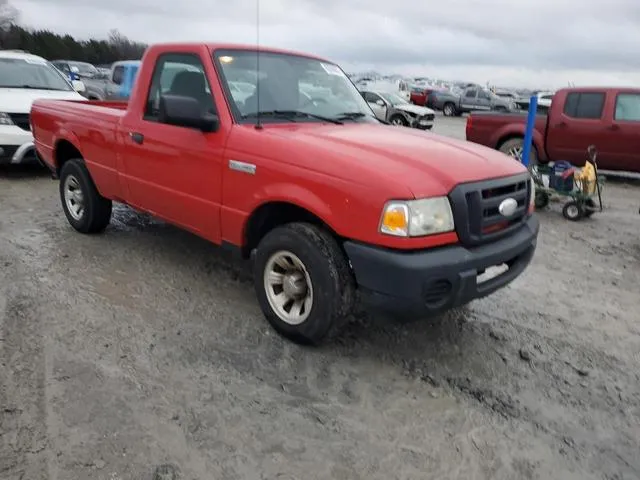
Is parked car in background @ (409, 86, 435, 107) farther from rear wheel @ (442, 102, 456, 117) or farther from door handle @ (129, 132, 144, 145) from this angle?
door handle @ (129, 132, 144, 145)

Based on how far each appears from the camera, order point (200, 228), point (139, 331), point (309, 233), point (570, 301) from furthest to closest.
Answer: point (570, 301) → point (200, 228) → point (139, 331) → point (309, 233)

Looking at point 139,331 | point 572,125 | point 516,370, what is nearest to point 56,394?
point 139,331

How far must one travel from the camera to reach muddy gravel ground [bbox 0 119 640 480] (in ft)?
8.34

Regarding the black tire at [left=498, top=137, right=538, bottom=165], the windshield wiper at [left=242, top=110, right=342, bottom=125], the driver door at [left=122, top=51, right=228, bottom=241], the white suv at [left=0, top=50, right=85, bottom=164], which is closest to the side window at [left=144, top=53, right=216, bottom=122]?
the driver door at [left=122, top=51, right=228, bottom=241]

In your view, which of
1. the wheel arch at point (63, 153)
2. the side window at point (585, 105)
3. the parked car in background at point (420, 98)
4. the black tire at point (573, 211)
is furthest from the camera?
the parked car in background at point (420, 98)

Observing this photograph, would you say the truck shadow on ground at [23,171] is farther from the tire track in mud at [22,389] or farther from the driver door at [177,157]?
the tire track in mud at [22,389]

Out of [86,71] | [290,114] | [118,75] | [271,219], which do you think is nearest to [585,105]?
[290,114]

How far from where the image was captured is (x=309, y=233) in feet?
10.8

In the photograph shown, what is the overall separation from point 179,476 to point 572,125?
31.1 ft

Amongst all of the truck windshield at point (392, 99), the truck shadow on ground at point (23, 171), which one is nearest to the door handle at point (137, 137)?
the truck shadow on ground at point (23, 171)

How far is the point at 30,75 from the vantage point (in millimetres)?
9383

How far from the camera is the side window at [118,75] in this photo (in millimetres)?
13684

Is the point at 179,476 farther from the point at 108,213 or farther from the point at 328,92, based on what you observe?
the point at 108,213

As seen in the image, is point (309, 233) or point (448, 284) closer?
point (448, 284)
